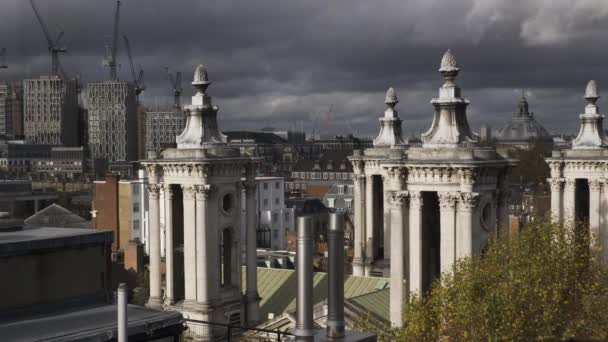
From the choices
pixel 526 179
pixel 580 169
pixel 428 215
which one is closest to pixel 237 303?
pixel 428 215

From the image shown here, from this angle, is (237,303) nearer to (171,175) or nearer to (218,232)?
(218,232)

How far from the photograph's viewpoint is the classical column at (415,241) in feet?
108

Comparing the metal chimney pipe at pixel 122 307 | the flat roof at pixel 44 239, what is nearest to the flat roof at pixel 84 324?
the flat roof at pixel 44 239

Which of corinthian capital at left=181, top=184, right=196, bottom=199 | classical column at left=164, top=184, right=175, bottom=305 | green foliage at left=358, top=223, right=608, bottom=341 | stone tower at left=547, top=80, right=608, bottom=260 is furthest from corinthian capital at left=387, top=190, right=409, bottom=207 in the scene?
stone tower at left=547, top=80, right=608, bottom=260

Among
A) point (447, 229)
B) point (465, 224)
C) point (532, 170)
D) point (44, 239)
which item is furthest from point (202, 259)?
point (532, 170)

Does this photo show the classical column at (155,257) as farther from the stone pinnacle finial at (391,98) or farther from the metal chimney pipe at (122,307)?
the metal chimney pipe at (122,307)

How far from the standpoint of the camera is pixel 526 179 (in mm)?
170750

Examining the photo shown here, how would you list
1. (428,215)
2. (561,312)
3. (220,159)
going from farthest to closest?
1. (220,159)
2. (428,215)
3. (561,312)

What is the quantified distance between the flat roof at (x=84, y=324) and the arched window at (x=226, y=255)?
19.9 meters

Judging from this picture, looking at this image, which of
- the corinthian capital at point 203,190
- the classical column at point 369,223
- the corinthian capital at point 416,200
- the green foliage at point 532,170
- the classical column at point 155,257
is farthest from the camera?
the green foliage at point 532,170

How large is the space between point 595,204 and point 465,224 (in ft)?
52.6

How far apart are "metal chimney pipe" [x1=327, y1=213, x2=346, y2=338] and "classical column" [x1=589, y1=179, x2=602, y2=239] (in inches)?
1255

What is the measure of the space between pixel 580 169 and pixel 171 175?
23.4 meters

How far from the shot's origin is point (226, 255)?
41656mm
